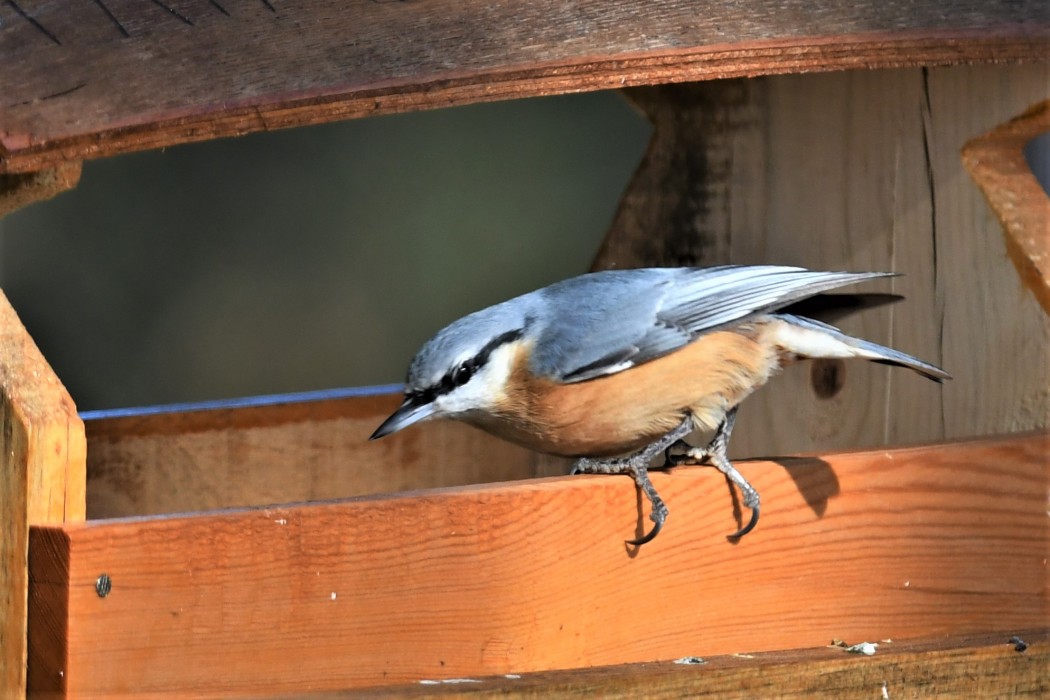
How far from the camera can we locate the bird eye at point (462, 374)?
2194mm

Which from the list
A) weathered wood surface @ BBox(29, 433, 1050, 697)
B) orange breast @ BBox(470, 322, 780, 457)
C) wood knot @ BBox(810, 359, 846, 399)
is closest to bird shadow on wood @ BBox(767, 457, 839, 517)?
weathered wood surface @ BBox(29, 433, 1050, 697)

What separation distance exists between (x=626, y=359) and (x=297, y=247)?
12.0 feet

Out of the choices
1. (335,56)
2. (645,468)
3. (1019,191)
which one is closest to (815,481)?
(645,468)

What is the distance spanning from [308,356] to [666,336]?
131 inches

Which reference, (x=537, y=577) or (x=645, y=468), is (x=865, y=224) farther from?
(x=537, y=577)

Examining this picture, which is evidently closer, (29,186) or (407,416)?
(29,186)

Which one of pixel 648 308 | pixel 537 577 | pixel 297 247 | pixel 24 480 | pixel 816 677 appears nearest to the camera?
pixel 24 480

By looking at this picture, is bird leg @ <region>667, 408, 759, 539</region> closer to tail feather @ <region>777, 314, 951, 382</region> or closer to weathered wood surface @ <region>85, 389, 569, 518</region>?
tail feather @ <region>777, 314, 951, 382</region>

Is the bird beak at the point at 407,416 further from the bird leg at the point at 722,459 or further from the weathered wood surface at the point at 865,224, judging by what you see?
the weathered wood surface at the point at 865,224

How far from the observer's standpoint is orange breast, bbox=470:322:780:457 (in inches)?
87.4

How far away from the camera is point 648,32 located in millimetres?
1961

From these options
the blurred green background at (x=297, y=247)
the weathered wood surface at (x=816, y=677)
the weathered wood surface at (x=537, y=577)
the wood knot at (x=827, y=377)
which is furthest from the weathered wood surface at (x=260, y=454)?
the blurred green background at (x=297, y=247)

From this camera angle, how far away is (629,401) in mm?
2227

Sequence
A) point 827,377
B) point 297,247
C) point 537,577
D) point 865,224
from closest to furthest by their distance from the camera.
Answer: point 537,577, point 865,224, point 827,377, point 297,247
